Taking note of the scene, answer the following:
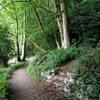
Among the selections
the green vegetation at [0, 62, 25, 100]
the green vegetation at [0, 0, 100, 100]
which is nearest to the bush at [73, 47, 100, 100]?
the green vegetation at [0, 0, 100, 100]

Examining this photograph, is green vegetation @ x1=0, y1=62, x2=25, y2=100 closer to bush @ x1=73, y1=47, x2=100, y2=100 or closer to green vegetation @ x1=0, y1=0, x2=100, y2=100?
green vegetation @ x1=0, y1=0, x2=100, y2=100

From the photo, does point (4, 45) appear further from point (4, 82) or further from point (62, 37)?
point (4, 82)

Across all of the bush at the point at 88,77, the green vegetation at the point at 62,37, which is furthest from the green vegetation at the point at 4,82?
the bush at the point at 88,77

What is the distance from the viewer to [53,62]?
12008 mm

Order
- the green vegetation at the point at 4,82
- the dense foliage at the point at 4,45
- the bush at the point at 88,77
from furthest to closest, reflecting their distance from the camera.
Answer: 1. the dense foliage at the point at 4,45
2. the green vegetation at the point at 4,82
3. the bush at the point at 88,77

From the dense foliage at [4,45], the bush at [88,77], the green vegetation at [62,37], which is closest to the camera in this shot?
the bush at [88,77]

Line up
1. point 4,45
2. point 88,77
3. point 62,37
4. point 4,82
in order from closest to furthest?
point 88,77 < point 4,82 < point 62,37 < point 4,45

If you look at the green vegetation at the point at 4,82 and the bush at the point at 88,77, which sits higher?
the bush at the point at 88,77

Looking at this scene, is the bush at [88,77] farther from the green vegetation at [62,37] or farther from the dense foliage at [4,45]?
the dense foliage at [4,45]

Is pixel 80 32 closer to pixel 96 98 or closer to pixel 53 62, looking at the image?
pixel 53 62

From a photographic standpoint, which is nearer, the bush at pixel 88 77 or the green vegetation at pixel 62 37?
the bush at pixel 88 77

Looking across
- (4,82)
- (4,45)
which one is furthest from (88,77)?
(4,45)

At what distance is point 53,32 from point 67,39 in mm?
5686

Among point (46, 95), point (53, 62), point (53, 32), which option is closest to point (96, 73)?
point (46, 95)
